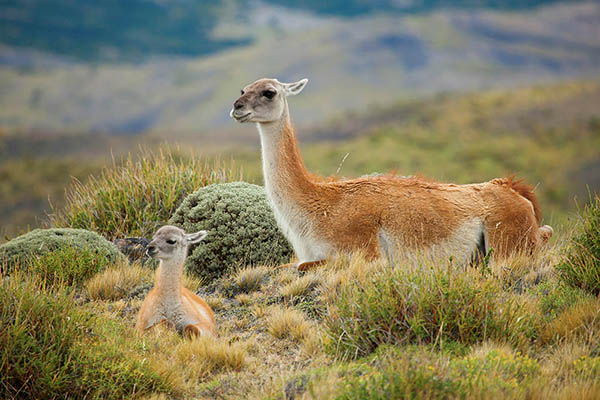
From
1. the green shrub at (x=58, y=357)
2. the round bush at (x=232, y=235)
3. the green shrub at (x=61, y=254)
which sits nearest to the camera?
the green shrub at (x=58, y=357)

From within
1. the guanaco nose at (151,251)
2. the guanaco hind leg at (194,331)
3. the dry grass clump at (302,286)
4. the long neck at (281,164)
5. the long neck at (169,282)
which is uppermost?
the long neck at (281,164)

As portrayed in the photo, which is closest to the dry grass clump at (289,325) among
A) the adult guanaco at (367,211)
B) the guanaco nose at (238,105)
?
the adult guanaco at (367,211)

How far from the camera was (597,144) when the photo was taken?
3300 inches

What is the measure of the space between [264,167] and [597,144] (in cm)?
8520

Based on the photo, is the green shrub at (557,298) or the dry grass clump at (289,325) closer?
the green shrub at (557,298)

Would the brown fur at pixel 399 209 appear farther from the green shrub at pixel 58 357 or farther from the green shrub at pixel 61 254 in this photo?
the green shrub at pixel 61 254

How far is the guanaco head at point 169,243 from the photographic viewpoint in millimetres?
6693

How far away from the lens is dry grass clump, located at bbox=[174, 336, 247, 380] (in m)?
5.97

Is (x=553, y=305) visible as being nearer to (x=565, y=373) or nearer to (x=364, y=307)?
(x=565, y=373)

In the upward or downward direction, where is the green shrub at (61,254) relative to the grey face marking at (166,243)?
downward

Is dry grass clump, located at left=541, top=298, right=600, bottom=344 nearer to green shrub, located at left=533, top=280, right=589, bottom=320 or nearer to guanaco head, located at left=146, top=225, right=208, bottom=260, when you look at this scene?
green shrub, located at left=533, top=280, right=589, bottom=320

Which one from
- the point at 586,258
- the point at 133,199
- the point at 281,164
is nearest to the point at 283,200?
the point at 281,164

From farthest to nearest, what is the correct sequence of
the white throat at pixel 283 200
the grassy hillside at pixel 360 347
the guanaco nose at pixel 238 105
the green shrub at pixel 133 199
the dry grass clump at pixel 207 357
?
1. the green shrub at pixel 133 199
2. the white throat at pixel 283 200
3. the guanaco nose at pixel 238 105
4. the dry grass clump at pixel 207 357
5. the grassy hillside at pixel 360 347

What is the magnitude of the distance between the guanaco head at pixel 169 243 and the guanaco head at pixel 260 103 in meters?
1.62
